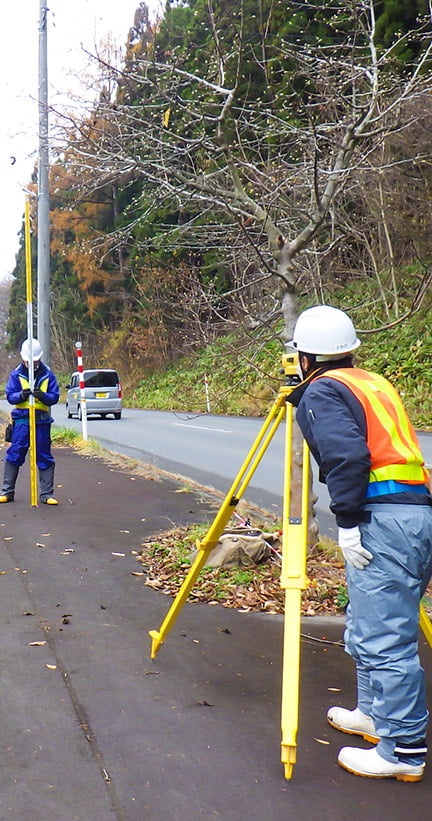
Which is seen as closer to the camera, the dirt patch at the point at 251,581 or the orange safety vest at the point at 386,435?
the orange safety vest at the point at 386,435

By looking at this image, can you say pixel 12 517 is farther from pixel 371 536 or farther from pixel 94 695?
pixel 371 536

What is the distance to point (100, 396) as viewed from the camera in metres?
27.9

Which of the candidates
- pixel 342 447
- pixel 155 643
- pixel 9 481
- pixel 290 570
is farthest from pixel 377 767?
pixel 9 481

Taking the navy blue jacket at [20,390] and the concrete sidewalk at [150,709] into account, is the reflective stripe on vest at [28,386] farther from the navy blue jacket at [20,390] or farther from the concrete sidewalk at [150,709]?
the concrete sidewalk at [150,709]

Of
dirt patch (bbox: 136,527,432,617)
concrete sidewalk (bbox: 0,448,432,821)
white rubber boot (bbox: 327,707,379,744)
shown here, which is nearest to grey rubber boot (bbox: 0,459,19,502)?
concrete sidewalk (bbox: 0,448,432,821)

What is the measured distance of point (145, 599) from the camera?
17.9 feet

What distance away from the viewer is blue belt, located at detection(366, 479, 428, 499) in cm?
316

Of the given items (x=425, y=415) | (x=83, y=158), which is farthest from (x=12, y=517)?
(x=425, y=415)

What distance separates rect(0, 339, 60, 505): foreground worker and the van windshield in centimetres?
1979

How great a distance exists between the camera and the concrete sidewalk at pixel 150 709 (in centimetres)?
288

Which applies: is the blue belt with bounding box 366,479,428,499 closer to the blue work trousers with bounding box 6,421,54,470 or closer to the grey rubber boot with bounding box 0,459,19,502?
the blue work trousers with bounding box 6,421,54,470

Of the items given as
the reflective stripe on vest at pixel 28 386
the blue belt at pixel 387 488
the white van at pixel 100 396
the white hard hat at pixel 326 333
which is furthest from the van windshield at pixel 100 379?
the blue belt at pixel 387 488

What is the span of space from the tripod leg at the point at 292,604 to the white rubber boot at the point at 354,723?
0.46 meters

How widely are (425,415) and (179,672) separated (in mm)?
15649
